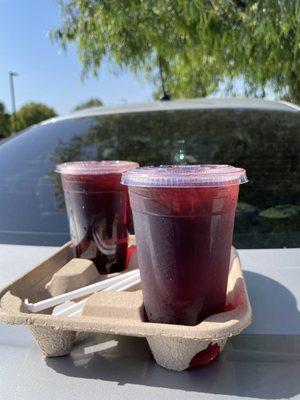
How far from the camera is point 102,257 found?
4.58ft

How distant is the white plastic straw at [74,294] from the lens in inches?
42.5

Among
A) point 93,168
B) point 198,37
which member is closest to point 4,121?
point 198,37

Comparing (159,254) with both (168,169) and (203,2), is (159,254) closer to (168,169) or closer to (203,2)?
(168,169)

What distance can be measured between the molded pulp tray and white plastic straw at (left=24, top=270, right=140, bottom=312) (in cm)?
3

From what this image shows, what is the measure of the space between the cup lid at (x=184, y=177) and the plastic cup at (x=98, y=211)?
0.28 meters

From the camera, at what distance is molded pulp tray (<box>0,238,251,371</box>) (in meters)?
0.91

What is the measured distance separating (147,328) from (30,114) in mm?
32108

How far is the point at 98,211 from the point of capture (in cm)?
135

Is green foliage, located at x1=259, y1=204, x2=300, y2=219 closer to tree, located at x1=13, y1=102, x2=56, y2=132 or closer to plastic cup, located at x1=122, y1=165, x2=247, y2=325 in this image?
plastic cup, located at x1=122, y1=165, x2=247, y2=325

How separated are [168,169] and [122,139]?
144cm

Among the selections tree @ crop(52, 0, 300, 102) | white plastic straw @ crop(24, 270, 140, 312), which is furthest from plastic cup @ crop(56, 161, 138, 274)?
tree @ crop(52, 0, 300, 102)

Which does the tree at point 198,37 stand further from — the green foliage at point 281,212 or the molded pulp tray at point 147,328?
the molded pulp tray at point 147,328

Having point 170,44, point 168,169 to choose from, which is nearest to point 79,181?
point 168,169

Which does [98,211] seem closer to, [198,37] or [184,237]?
[184,237]
